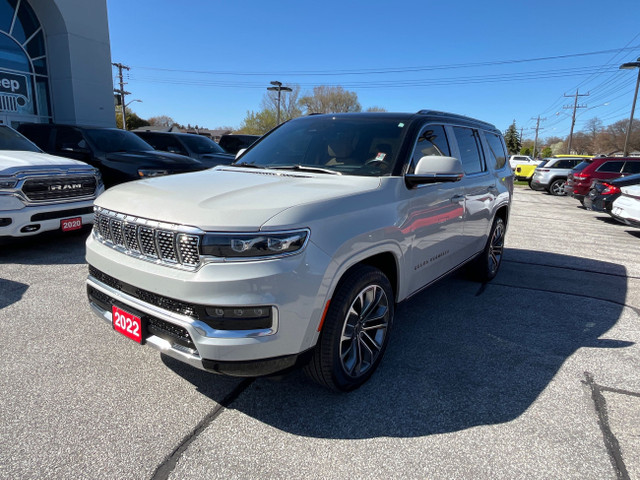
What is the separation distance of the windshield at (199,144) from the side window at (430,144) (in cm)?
970

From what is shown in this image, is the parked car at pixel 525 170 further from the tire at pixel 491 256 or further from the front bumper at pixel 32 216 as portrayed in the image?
the front bumper at pixel 32 216

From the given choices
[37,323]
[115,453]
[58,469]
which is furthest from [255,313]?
[37,323]

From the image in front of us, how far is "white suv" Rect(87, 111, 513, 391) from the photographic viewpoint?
211 cm

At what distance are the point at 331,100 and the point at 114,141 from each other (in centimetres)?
5078

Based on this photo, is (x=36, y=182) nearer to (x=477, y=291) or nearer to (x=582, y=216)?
(x=477, y=291)

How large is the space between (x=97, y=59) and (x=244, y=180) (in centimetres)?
1588

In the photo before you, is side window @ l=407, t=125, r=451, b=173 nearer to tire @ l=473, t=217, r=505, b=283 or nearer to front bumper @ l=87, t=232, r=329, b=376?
front bumper @ l=87, t=232, r=329, b=376

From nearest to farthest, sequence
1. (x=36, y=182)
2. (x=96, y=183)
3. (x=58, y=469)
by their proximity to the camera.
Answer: (x=58, y=469) < (x=36, y=182) < (x=96, y=183)

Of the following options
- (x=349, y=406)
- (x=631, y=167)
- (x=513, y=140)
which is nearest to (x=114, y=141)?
(x=349, y=406)

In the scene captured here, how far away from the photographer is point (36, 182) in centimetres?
533

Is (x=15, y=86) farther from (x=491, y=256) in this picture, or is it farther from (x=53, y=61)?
(x=491, y=256)

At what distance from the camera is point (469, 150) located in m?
4.36

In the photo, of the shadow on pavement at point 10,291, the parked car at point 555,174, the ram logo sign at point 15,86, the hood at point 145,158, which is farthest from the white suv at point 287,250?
the parked car at point 555,174

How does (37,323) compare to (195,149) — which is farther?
(195,149)
